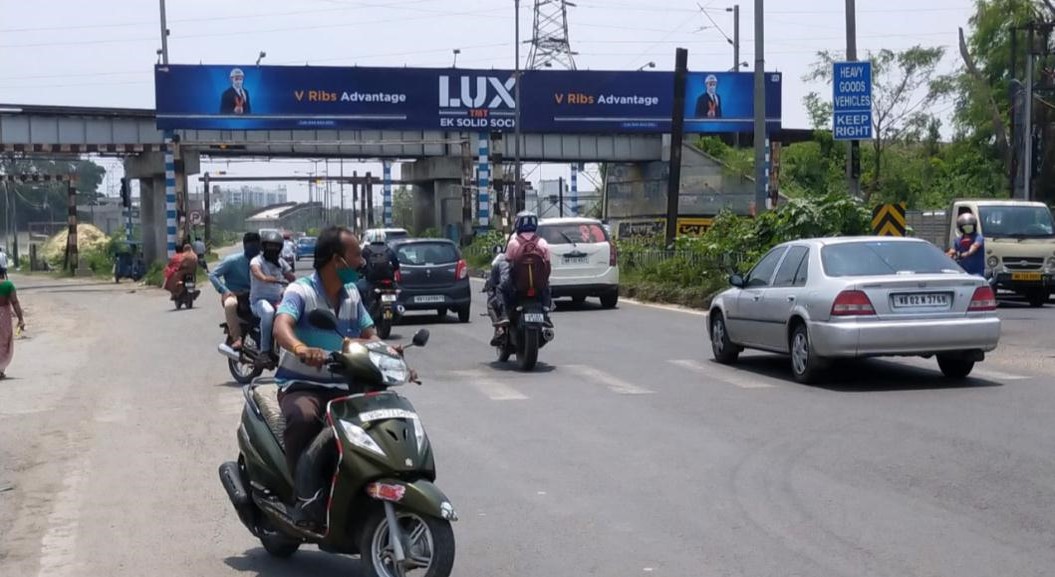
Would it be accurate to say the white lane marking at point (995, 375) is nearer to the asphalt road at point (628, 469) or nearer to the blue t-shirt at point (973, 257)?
the asphalt road at point (628, 469)

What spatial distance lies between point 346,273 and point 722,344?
33.3ft

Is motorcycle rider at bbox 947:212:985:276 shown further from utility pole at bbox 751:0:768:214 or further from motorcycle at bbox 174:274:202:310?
motorcycle at bbox 174:274:202:310

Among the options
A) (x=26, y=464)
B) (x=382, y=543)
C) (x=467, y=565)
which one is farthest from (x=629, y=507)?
(x=26, y=464)

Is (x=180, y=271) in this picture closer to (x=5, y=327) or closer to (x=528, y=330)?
(x=5, y=327)

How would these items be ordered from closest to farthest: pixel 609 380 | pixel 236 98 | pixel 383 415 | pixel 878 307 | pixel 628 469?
pixel 383 415, pixel 628 469, pixel 878 307, pixel 609 380, pixel 236 98

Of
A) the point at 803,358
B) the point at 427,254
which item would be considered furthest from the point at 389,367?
the point at 427,254

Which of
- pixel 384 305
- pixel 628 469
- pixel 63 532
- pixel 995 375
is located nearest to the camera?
pixel 63 532

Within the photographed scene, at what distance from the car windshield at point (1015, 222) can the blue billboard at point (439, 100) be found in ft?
109

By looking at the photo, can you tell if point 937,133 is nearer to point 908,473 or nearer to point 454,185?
point 454,185

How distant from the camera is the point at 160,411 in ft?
45.0

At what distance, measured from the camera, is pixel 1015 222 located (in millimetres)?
27359

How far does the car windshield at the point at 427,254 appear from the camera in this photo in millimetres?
25453

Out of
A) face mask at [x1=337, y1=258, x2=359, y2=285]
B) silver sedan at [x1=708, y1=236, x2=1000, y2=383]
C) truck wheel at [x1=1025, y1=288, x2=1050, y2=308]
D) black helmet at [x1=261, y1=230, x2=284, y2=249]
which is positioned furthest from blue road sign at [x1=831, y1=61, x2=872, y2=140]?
face mask at [x1=337, y1=258, x2=359, y2=285]

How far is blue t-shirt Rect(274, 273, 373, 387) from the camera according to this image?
22.4 ft
